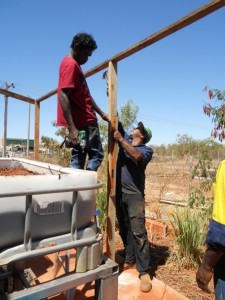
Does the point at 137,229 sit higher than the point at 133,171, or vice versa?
the point at 133,171

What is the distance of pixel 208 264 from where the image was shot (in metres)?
2.14

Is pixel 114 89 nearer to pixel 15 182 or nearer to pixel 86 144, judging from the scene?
pixel 86 144

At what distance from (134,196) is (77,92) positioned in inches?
53.9

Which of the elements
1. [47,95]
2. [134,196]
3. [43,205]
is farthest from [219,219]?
[47,95]

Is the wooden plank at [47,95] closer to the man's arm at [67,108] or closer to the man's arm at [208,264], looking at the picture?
the man's arm at [67,108]

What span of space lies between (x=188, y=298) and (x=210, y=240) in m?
1.32

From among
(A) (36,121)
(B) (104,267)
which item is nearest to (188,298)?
(B) (104,267)

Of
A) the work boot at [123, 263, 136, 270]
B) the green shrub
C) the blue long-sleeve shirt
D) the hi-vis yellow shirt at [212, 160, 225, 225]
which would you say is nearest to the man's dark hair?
the blue long-sleeve shirt

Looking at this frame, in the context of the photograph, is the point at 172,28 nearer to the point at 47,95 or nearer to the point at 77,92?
the point at 77,92

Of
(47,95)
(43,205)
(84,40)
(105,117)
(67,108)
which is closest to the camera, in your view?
(43,205)

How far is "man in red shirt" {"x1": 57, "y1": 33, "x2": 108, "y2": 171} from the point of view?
284 centimetres

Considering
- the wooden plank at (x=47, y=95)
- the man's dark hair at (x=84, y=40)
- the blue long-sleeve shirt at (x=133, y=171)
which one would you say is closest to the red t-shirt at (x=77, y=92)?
the man's dark hair at (x=84, y=40)

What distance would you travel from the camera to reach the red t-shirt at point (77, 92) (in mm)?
2850

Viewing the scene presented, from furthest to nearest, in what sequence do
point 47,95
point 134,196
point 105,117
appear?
point 47,95, point 134,196, point 105,117
